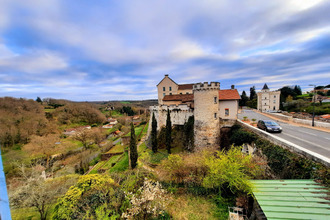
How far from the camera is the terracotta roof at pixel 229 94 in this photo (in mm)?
20578

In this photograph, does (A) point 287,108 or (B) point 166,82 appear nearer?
(B) point 166,82

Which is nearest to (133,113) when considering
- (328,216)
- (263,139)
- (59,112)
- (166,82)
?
(59,112)

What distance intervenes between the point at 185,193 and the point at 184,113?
14526mm

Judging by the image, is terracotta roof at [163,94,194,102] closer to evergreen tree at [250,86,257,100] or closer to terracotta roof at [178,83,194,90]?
terracotta roof at [178,83,194,90]

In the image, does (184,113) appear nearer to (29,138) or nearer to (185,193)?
(185,193)

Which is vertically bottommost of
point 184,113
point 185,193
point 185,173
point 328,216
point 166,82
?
point 185,193

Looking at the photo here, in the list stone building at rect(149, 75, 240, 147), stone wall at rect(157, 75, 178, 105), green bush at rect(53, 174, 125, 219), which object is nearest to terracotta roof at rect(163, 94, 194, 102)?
stone building at rect(149, 75, 240, 147)

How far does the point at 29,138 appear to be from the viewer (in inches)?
1142

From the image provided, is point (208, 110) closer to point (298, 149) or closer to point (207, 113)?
point (207, 113)

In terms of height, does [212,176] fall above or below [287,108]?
below

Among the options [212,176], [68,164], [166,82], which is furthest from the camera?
[166,82]

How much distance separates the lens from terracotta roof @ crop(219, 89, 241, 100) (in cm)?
2058

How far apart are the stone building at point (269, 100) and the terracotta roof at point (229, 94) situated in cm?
3265

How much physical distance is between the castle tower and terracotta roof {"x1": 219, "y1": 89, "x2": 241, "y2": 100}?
119 inches
